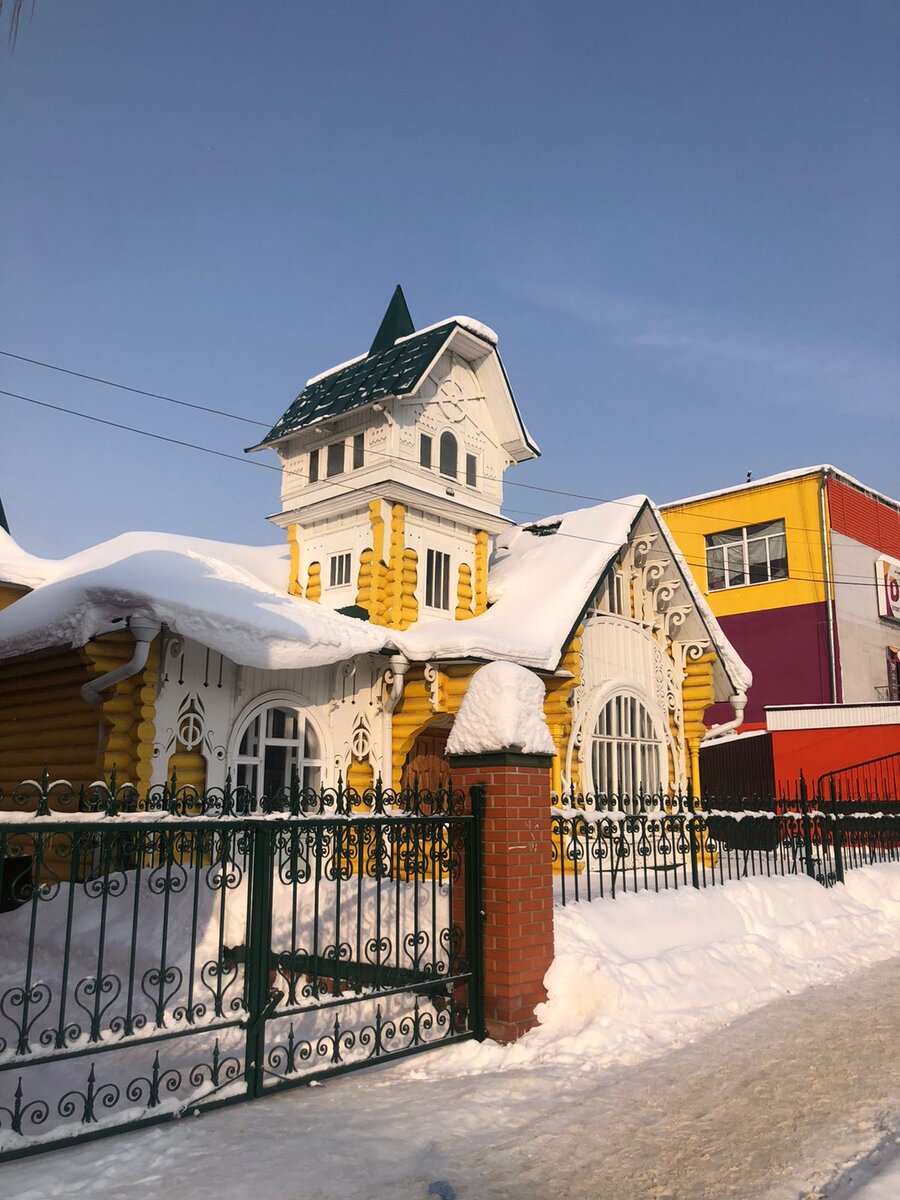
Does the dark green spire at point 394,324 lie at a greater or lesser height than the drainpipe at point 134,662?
greater

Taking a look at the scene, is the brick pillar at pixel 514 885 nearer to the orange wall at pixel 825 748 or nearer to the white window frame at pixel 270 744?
the white window frame at pixel 270 744

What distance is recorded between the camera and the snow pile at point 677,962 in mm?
6449

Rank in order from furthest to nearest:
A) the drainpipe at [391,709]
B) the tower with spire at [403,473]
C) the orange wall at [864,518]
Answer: the orange wall at [864,518] → the tower with spire at [403,473] → the drainpipe at [391,709]

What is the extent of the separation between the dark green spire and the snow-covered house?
0.05 meters

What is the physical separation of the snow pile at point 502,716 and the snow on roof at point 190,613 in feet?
13.1

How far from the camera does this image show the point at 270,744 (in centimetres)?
1245

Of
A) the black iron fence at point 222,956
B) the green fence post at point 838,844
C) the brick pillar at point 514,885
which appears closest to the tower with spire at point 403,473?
the green fence post at point 838,844

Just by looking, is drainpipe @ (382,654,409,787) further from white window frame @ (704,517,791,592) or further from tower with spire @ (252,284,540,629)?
white window frame @ (704,517,791,592)

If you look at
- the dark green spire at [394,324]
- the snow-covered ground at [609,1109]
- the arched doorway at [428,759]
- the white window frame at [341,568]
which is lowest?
the snow-covered ground at [609,1109]

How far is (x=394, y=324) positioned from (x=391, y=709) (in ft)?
30.5

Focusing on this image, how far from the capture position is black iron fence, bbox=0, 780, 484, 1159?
4.80 meters

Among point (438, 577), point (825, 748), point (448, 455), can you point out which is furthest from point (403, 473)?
point (825, 748)

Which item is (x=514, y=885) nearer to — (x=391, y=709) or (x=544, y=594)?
(x=391, y=709)

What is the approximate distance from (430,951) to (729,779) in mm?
19570
